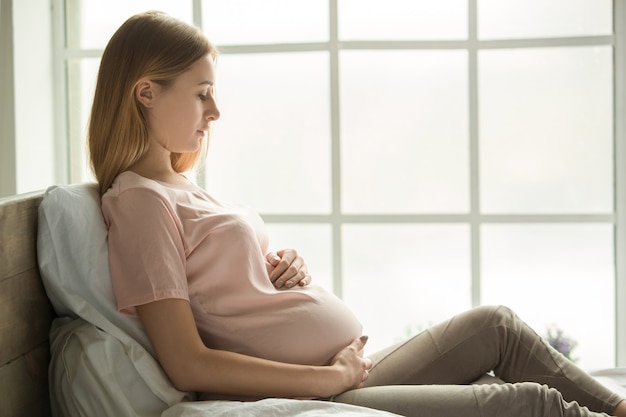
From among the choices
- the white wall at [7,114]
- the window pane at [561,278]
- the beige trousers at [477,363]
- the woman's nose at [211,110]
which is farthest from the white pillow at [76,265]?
the window pane at [561,278]

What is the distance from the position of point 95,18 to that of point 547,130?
5.68 feet

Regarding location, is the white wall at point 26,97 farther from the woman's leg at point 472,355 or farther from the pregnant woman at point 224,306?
the woman's leg at point 472,355

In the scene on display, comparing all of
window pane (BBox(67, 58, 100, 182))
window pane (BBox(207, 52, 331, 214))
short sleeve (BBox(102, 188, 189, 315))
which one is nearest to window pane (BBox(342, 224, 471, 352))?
window pane (BBox(207, 52, 331, 214))

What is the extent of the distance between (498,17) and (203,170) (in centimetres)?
122

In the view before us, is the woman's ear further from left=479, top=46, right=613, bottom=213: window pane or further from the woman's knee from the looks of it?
left=479, top=46, right=613, bottom=213: window pane

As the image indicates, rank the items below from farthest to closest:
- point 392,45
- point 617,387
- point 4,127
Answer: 1. point 392,45
2. point 4,127
3. point 617,387

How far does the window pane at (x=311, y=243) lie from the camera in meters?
2.86

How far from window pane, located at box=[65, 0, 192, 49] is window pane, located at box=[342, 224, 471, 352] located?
3.81ft

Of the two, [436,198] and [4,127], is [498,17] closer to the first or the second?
[436,198]

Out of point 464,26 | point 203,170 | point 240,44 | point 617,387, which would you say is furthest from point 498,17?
point 617,387

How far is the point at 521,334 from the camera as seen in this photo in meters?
1.80

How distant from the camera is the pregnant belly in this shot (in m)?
1.67

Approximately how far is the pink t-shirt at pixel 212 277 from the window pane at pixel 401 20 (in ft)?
4.14

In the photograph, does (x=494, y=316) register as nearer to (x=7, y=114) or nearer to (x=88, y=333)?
(x=88, y=333)
